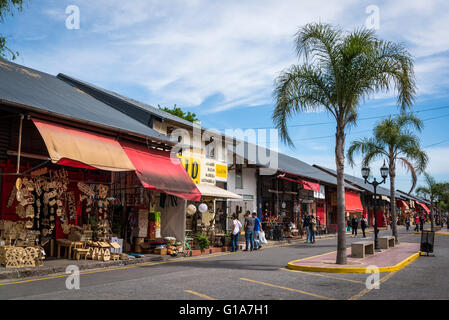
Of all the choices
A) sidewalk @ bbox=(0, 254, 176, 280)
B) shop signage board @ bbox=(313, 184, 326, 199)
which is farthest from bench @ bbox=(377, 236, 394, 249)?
shop signage board @ bbox=(313, 184, 326, 199)

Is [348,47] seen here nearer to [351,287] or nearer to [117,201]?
[351,287]

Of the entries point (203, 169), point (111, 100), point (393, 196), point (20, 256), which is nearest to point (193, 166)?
point (203, 169)

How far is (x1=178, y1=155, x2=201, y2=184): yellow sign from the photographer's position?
64.3 ft

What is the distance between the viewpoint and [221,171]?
23.2 m

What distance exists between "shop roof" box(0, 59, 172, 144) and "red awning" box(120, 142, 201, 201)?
25.5 inches

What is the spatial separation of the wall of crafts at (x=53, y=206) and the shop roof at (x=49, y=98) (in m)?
2.04

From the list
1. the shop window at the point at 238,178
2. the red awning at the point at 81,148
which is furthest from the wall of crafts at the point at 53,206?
the shop window at the point at 238,178

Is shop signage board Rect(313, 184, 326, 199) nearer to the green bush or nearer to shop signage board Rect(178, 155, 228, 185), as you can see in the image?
shop signage board Rect(178, 155, 228, 185)

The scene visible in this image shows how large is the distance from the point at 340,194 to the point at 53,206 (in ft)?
32.1

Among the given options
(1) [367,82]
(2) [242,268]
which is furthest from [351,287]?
(1) [367,82]

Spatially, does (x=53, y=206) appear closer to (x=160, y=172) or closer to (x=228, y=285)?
(x=160, y=172)

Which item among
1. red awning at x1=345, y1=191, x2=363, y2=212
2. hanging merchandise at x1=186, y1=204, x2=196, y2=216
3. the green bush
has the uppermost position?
red awning at x1=345, y1=191, x2=363, y2=212

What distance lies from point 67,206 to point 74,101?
4.13m

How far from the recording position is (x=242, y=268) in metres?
12.6
